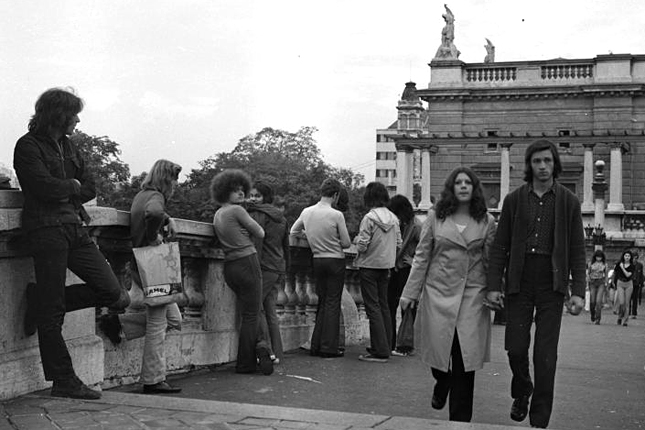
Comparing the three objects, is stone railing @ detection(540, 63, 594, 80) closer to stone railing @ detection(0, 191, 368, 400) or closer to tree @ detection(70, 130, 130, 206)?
tree @ detection(70, 130, 130, 206)

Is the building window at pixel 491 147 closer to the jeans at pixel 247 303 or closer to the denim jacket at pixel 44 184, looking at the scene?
the jeans at pixel 247 303

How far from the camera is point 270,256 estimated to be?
10.4 metres

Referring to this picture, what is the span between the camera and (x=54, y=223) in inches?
258

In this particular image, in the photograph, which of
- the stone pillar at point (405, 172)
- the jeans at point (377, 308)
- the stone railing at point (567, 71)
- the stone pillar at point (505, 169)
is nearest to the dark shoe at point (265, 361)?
the jeans at point (377, 308)

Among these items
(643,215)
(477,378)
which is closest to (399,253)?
(477,378)

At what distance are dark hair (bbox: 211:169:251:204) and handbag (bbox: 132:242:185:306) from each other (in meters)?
1.65

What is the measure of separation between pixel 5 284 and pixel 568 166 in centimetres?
5113

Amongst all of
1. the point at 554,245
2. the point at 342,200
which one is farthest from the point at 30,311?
A: the point at 342,200

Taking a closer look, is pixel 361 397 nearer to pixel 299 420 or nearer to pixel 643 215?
pixel 299 420

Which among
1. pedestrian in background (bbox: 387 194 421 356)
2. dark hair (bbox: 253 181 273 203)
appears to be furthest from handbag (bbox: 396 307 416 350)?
dark hair (bbox: 253 181 273 203)

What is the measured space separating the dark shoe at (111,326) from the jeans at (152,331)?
0.23 ft

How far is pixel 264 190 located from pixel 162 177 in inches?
111

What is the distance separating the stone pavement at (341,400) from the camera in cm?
580

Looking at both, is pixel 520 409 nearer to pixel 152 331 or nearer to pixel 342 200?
pixel 152 331
